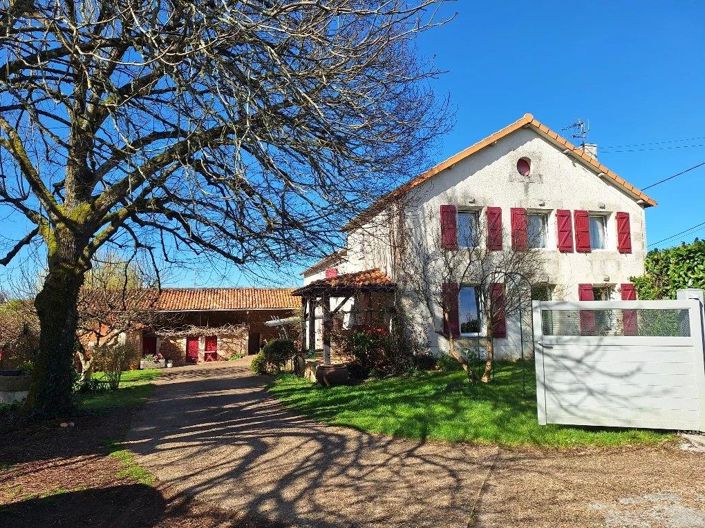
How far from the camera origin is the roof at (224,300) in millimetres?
28750

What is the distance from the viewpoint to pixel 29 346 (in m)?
16.0

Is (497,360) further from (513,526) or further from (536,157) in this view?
(513,526)

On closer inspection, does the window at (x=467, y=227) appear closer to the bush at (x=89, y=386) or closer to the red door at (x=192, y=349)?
the bush at (x=89, y=386)

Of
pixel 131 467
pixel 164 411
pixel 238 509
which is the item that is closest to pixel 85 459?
pixel 131 467

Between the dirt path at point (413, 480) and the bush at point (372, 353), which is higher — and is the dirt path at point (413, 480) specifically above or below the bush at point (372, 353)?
below

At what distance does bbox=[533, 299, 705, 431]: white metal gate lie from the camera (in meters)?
6.40

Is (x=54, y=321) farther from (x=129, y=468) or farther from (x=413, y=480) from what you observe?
(x=413, y=480)

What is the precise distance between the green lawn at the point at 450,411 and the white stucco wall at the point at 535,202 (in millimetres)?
4094

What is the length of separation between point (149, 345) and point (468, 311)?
19.8 m

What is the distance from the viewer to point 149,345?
28375 millimetres

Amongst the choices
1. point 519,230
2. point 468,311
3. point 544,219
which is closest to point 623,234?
point 544,219

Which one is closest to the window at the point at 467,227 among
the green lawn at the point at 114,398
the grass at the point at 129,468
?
the green lawn at the point at 114,398

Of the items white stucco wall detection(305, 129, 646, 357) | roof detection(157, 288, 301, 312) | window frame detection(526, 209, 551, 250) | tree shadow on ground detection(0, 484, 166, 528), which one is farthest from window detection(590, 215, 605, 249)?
roof detection(157, 288, 301, 312)

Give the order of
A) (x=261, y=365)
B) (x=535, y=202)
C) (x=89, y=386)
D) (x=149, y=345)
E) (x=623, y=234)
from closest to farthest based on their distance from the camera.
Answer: (x=89, y=386) < (x=535, y=202) < (x=623, y=234) < (x=261, y=365) < (x=149, y=345)
